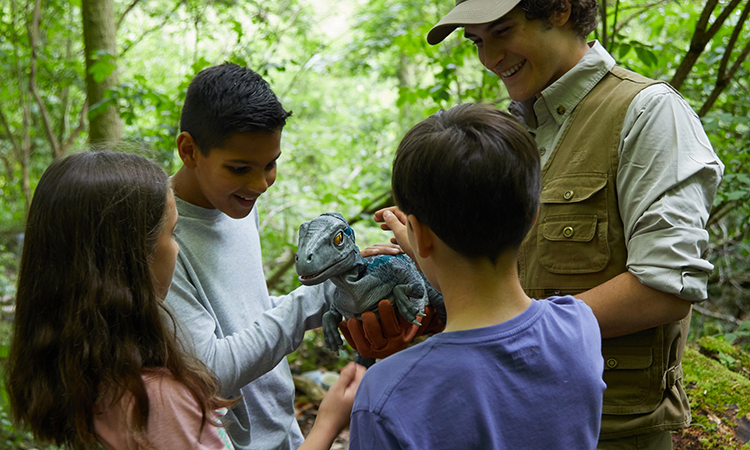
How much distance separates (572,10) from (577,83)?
0.27 metres

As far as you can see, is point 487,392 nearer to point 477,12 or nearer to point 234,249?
point 234,249

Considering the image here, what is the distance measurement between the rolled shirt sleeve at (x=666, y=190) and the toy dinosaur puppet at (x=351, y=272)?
66 centimetres

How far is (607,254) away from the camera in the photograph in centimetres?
176

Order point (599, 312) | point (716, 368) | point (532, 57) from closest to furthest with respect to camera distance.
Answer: point (599, 312) → point (532, 57) → point (716, 368)

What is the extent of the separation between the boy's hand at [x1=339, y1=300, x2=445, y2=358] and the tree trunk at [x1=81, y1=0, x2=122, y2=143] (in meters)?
3.42

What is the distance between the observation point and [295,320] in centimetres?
188

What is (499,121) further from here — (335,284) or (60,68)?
(60,68)

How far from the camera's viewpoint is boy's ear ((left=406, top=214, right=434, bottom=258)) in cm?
130

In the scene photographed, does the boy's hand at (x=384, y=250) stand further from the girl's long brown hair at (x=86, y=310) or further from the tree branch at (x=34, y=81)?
the tree branch at (x=34, y=81)

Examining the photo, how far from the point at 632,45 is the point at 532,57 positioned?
1.95 meters

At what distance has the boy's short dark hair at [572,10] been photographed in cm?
189

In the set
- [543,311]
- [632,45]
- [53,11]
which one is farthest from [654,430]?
A: [53,11]

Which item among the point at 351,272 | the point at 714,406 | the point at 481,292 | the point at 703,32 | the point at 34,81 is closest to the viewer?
the point at 481,292

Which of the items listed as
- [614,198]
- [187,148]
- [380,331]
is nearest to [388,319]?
[380,331]
